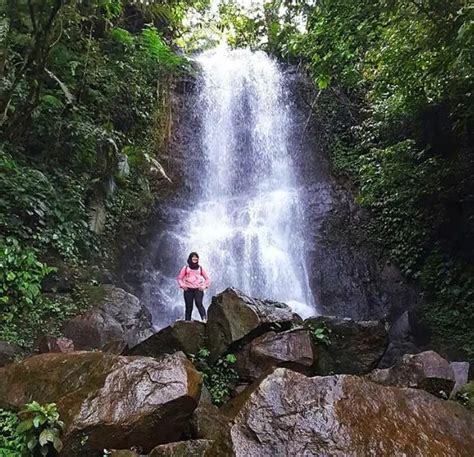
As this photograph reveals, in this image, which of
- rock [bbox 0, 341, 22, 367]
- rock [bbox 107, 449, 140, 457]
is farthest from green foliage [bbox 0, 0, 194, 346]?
rock [bbox 107, 449, 140, 457]


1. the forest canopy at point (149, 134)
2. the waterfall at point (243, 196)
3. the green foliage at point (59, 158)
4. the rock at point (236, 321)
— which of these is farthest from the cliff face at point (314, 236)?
the rock at point (236, 321)

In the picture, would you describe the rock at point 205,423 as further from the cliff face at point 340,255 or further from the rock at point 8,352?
the cliff face at point 340,255

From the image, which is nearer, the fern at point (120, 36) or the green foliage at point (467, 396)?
the green foliage at point (467, 396)

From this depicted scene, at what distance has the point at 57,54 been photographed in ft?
29.5

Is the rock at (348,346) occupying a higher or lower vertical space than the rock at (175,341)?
lower

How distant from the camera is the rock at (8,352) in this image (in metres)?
5.39

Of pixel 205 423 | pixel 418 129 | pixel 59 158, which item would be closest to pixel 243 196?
pixel 418 129

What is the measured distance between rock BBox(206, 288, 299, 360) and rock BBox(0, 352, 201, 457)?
6.14 ft

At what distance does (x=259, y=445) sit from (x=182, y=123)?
12.0 metres

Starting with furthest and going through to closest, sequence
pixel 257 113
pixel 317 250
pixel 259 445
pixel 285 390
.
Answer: pixel 257 113 → pixel 317 250 → pixel 285 390 → pixel 259 445

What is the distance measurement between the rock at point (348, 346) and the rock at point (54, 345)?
3.10 metres

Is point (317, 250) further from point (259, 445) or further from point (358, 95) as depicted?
point (259, 445)

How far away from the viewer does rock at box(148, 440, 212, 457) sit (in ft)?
11.0

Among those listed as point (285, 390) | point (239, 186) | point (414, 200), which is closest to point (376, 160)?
point (414, 200)
